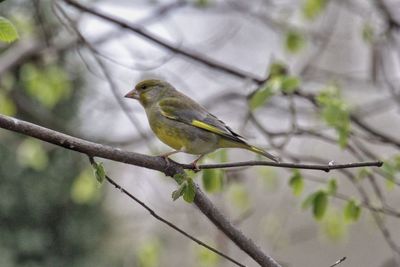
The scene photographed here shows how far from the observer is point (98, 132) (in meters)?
8.75

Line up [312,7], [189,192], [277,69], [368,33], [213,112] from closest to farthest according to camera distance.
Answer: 1. [189,192]
2. [277,69]
3. [368,33]
4. [312,7]
5. [213,112]

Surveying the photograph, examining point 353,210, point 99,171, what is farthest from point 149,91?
point 99,171

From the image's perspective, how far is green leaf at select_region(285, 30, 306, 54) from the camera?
6156mm

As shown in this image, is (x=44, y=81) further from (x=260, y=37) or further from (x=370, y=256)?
(x=260, y=37)

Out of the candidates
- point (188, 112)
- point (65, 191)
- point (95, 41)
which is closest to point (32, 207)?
point (65, 191)

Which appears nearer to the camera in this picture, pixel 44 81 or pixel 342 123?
pixel 342 123

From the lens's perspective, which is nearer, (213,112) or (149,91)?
(149,91)

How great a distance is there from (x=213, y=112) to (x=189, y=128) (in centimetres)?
321

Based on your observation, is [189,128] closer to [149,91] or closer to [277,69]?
[149,91]

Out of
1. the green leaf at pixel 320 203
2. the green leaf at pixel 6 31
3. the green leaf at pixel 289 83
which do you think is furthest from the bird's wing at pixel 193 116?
the green leaf at pixel 6 31

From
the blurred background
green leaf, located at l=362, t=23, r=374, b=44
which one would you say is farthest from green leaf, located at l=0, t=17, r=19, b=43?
green leaf, located at l=362, t=23, r=374, b=44

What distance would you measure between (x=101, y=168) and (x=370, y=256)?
930cm

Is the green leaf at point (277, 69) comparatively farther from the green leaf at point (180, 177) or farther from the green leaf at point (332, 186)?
the green leaf at point (180, 177)

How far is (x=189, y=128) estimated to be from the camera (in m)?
3.94
